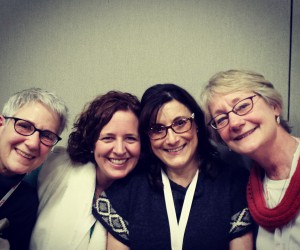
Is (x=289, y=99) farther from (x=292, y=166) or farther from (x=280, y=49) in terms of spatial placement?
(x=292, y=166)

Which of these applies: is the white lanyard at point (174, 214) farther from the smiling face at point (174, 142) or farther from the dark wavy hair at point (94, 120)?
the dark wavy hair at point (94, 120)

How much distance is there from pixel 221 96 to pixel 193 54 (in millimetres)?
573

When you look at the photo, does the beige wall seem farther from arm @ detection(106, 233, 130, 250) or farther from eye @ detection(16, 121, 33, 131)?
arm @ detection(106, 233, 130, 250)

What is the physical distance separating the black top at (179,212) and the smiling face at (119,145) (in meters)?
0.12

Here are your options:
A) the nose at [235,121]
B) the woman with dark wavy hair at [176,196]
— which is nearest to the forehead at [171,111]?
the woman with dark wavy hair at [176,196]

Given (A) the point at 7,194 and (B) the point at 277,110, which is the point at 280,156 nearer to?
(B) the point at 277,110

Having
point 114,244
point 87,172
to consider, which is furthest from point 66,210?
point 114,244

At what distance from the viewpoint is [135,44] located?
1.96 m

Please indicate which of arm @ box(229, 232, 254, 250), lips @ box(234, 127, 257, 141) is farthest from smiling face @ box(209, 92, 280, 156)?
arm @ box(229, 232, 254, 250)

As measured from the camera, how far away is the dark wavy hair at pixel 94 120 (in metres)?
1.58

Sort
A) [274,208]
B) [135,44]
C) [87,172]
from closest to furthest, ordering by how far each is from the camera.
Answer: [274,208], [87,172], [135,44]

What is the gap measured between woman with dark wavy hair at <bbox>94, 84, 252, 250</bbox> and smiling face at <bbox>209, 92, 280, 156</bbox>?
0.22m

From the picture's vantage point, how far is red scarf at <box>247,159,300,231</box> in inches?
51.4

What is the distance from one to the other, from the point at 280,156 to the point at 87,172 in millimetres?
1120
